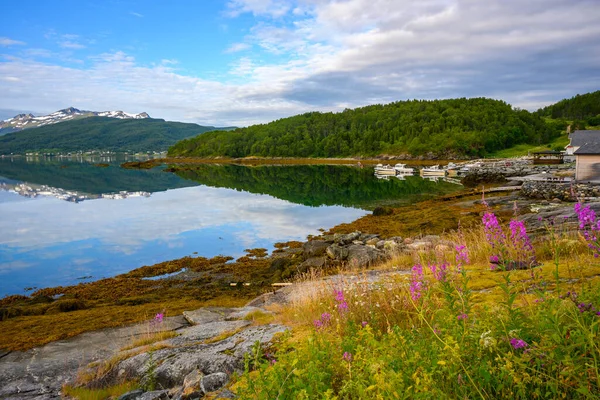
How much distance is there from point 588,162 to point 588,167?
45cm

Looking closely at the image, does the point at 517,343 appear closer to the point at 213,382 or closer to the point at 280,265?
the point at 213,382

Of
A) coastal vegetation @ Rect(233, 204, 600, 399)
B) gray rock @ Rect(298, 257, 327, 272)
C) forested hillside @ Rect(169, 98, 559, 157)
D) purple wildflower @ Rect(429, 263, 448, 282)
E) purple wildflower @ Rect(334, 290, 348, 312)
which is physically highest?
forested hillside @ Rect(169, 98, 559, 157)

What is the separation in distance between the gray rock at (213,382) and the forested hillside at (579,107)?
167842 millimetres

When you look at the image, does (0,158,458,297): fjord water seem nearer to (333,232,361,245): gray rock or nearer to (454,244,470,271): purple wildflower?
(333,232,361,245): gray rock

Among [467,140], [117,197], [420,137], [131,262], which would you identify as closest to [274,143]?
[420,137]

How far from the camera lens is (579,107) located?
156875mm

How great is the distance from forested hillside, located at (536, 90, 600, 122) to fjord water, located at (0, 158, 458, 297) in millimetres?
135786

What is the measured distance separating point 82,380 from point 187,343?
1975mm

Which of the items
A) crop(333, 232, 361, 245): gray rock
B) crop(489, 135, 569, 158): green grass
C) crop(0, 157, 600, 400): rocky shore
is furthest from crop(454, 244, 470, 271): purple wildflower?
crop(489, 135, 569, 158): green grass

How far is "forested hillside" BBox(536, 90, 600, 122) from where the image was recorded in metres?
150

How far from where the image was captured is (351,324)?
481 cm

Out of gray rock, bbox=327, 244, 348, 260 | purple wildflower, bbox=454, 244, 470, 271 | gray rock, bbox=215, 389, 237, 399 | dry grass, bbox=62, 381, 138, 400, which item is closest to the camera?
purple wildflower, bbox=454, 244, 470, 271

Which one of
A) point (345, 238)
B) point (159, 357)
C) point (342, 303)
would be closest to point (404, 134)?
point (345, 238)

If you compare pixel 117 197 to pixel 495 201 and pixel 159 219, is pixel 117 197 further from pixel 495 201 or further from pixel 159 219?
pixel 495 201
